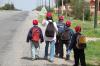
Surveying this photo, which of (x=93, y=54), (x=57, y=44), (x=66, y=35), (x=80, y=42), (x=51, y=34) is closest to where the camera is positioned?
(x=80, y=42)

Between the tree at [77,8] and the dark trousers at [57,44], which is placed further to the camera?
the tree at [77,8]

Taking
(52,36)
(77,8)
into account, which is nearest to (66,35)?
(52,36)

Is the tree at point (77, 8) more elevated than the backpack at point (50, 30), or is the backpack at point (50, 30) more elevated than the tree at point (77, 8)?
the backpack at point (50, 30)

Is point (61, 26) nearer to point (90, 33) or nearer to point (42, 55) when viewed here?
point (42, 55)

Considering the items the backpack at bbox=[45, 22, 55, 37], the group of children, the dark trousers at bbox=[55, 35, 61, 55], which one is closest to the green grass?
the group of children

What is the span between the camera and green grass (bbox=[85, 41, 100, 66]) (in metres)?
16.2

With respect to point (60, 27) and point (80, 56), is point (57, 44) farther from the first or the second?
point (80, 56)

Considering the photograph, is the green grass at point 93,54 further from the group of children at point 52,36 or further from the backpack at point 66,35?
the backpack at point 66,35

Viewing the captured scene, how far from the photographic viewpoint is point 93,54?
1850 cm

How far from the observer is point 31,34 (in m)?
15.9

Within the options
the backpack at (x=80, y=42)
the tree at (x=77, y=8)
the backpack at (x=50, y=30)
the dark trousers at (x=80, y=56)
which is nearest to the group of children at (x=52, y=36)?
the backpack at (x=50, y=30)

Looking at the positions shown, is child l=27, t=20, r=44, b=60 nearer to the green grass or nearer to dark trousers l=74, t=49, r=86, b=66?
the green grass

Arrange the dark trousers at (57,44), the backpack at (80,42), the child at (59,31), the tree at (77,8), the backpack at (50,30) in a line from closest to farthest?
1. the backpack at (80,42)
2. the backpack at (50,30)
3. the child at (59,31)
4. the dark trousers at (57,44)
5. the tree at (77,8)

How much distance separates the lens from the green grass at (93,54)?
53.2 feet
